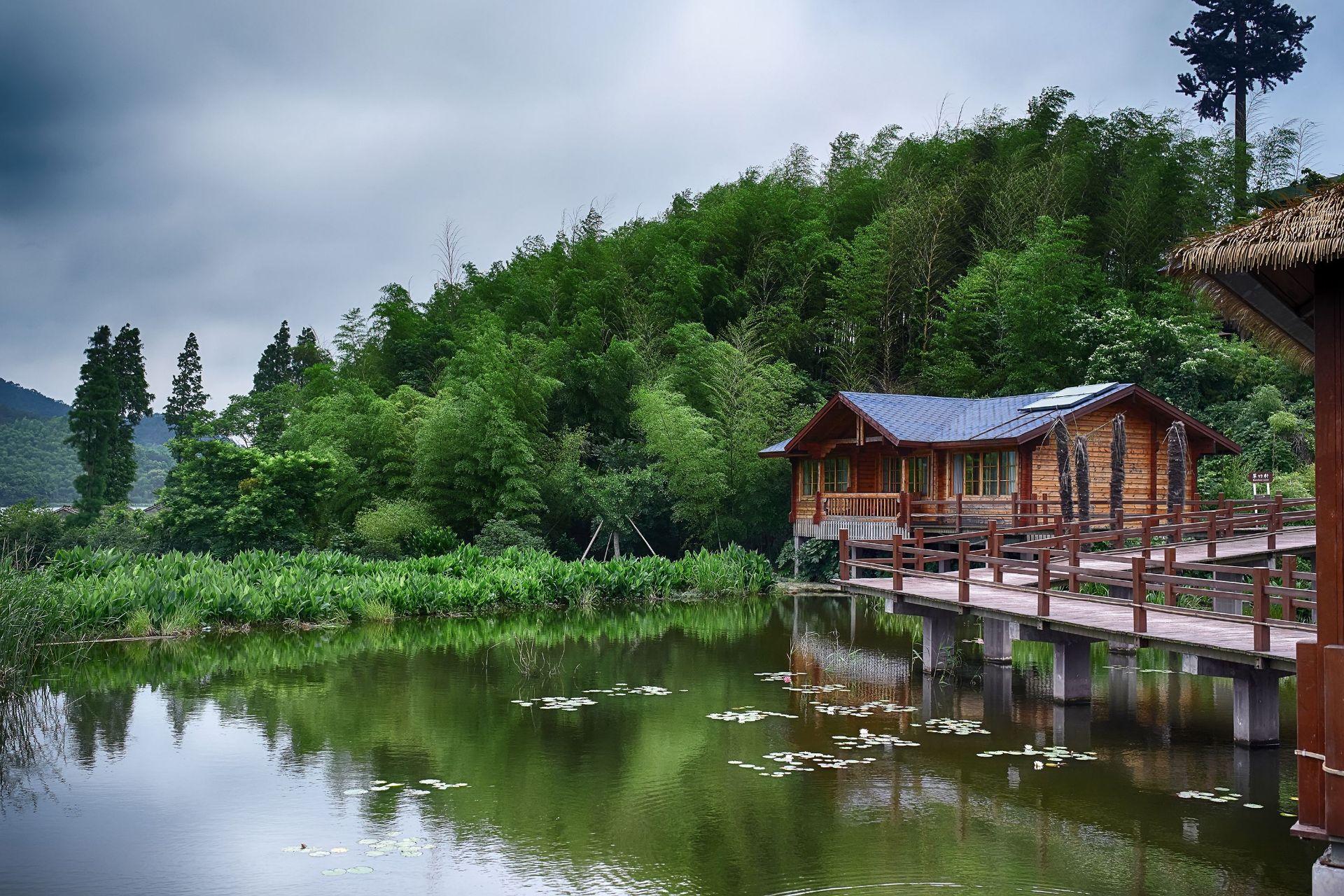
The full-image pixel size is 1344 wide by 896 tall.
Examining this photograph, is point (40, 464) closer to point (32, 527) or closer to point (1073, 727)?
point (32, 527)

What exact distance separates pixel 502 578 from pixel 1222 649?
1496cm

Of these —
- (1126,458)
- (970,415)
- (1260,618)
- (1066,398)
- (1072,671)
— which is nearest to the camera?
(1260,618)

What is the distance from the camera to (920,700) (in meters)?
12.7

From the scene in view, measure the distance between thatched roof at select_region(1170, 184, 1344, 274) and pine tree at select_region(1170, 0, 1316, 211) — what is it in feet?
131

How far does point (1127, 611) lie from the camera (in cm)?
1227

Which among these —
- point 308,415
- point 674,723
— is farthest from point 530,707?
point 308,415

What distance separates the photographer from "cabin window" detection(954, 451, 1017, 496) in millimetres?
22500

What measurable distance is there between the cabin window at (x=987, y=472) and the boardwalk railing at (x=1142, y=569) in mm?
2202

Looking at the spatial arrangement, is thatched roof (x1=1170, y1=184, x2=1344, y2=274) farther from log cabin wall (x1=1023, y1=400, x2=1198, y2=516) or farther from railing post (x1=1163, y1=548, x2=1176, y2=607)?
log cabin wall (x1=1023, y1=400, x2=1198, y2=516)

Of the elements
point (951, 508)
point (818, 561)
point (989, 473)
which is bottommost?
point (818, 561)

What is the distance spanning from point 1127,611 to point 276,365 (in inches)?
1856

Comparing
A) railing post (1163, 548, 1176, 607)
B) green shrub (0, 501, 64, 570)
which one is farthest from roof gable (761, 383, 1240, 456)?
green shrub (0, 501, 64, 570)

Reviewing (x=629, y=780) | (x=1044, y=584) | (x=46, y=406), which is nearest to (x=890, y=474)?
(x=1044, y=584)

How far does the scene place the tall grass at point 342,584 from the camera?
16938 mm
